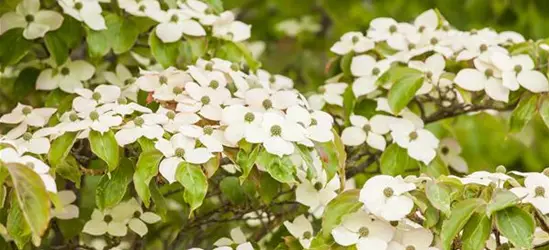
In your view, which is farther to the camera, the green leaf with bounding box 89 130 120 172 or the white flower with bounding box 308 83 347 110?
the white flower with bounding box 308 83 347 110

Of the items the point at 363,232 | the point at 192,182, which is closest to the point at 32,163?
the point at 192,182

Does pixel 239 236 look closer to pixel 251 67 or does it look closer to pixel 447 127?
pixel 251 67

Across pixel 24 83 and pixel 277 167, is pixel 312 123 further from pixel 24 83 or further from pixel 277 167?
pixel 24 83

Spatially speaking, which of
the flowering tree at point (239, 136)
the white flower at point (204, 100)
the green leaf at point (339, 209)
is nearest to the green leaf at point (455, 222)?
the flowering tree at point (239, 136)

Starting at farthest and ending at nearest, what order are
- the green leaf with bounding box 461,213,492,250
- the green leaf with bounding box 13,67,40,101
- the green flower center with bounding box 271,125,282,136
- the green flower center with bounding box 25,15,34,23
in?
the green leaf with bounding box 13,67,40,101, the green flower center with bounding box 25,15,34,23, the green flower center with bounding box 271,125,282,136, the green leaf with bounding box 461,213,492,250

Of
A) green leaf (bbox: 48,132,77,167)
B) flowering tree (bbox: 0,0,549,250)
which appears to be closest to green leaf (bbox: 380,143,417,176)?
flowering tree (bbox: 0,0,549,250)

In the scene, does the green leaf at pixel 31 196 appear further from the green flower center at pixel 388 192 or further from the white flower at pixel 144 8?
the white flower at pixel 144 8

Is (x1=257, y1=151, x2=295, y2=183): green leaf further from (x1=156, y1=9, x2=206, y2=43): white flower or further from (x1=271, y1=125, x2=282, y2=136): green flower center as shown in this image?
(x1=156, y1=9, x2=206, y2=43): white flower
